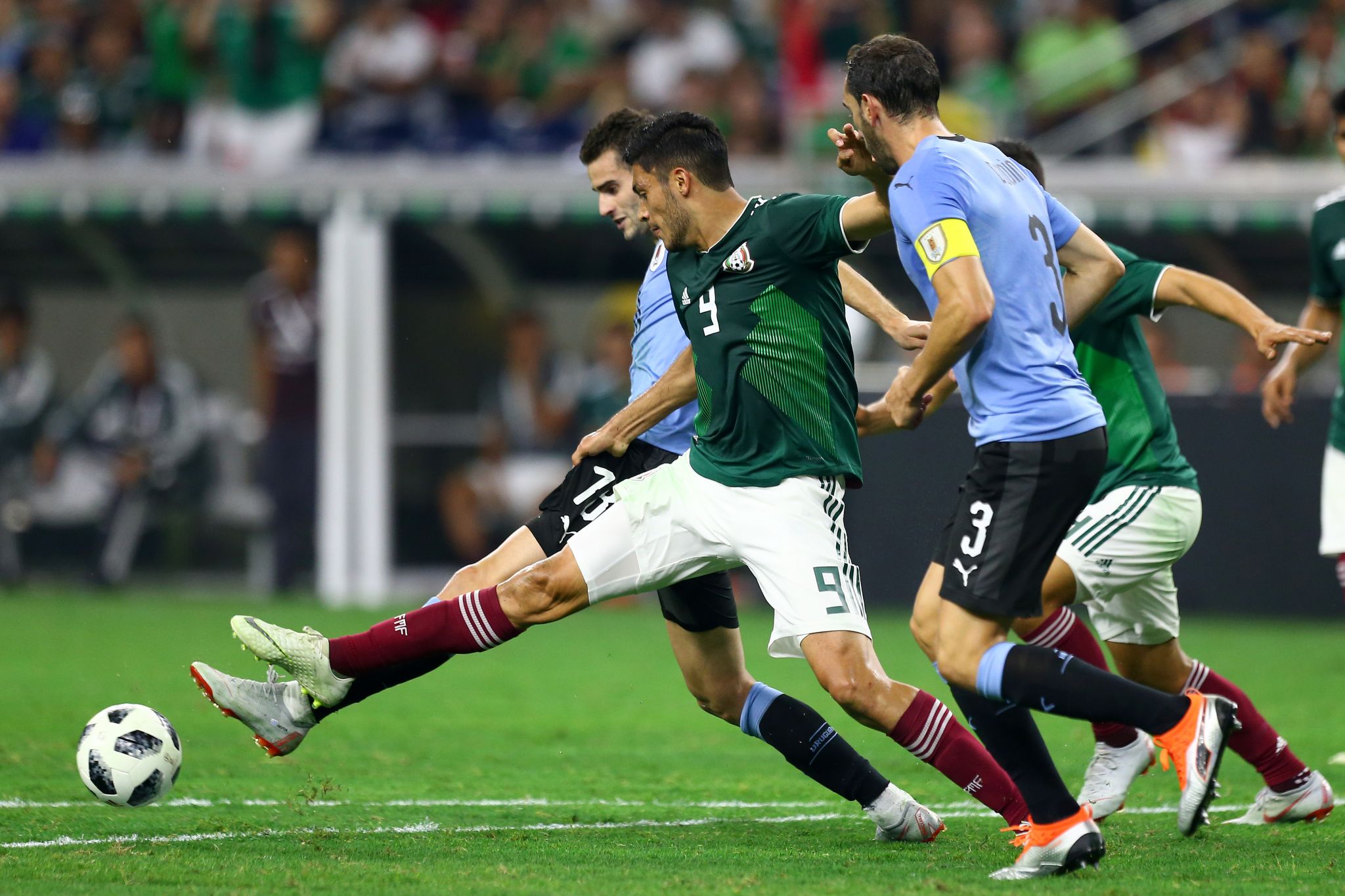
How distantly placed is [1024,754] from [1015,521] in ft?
2.07

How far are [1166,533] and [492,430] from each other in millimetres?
10011

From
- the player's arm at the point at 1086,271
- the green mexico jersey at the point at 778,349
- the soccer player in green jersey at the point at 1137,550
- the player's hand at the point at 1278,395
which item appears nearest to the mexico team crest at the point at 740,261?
the green mexico jersey at the point at 778,349

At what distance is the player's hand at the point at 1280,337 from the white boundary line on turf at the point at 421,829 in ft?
6.49

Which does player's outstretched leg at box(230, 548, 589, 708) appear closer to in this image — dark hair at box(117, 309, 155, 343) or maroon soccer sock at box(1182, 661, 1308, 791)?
maroon soccer sock at box(1182, 661, 1308, 791)

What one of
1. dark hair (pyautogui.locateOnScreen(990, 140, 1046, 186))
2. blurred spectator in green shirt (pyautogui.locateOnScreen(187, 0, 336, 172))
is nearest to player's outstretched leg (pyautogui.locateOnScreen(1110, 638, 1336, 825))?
dark hair (pyautogui.locateOnScreen(990, 140, 1046, 186))

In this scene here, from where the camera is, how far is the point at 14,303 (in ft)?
49.9

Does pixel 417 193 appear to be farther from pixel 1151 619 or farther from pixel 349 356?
pixel 1151 619

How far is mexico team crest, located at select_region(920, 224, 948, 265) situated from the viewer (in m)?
4.43

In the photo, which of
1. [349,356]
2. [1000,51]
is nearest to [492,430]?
[349,356]

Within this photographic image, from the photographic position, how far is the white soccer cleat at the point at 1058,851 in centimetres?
451

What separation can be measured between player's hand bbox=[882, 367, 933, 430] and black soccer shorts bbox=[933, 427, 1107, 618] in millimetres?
227

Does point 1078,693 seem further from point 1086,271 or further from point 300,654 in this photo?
point 300,654

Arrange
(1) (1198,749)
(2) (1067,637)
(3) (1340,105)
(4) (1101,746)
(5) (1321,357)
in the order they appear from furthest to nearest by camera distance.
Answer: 1. (5) (1321,357)
2. (3) (1340,105)
3. (2) (1067,637)
4. (4) (1101,746)
5. (1) (1198,749)

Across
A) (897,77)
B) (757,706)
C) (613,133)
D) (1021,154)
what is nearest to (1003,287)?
(897,77)
